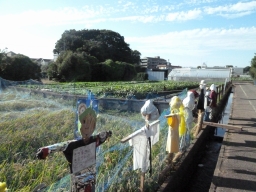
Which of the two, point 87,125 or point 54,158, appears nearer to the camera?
point 87,125

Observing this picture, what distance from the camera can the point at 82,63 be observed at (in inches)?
1396

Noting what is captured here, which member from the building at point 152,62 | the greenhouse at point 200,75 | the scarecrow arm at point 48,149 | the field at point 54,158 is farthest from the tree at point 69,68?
the building at point 152,62

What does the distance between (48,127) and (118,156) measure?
273 centimetres

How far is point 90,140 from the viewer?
95.4 inches

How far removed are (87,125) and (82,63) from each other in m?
34.2

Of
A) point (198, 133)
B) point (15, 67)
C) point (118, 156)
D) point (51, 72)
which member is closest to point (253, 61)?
point (51, 72)

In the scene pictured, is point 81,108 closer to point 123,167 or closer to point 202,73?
point 123,167

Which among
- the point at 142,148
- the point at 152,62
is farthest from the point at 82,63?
the point at 152,62

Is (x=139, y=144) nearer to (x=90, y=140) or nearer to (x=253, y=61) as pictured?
(x=90, y=140)

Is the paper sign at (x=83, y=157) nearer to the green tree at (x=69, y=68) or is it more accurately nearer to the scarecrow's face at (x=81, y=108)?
the scarecrow's face at (x=81, y=108)

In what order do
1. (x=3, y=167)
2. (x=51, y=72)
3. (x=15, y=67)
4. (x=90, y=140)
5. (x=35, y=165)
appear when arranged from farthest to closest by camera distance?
1. (x=51, y=72)
2. (x=15, y=67)
3. (x=35, y=165)
4. (x=3, y=167)
5. (x=90, y=140)

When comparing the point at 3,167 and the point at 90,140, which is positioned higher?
the point at 90,140

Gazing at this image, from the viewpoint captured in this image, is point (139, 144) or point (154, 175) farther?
point (154, 175)

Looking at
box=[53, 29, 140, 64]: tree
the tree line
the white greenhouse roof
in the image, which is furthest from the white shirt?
the white greenhouse roof
